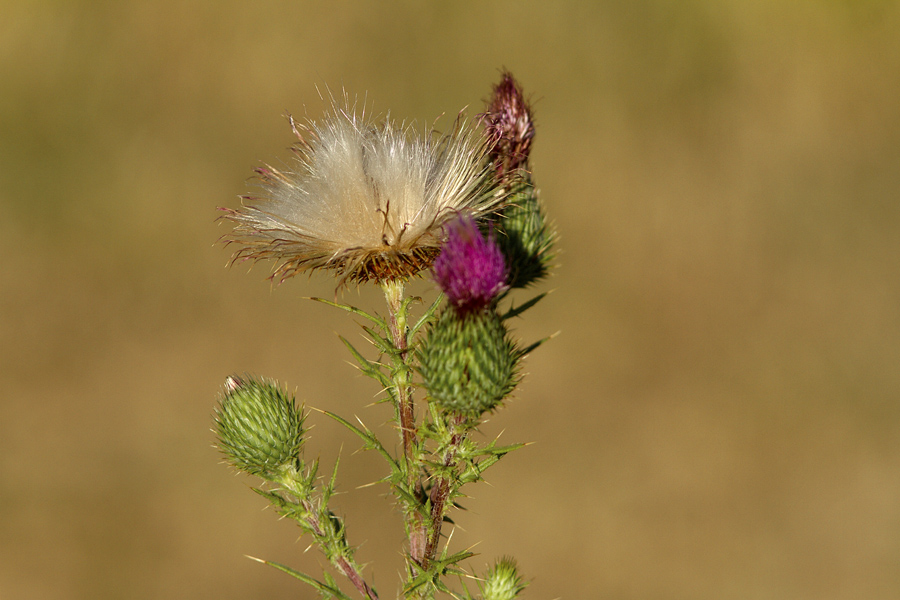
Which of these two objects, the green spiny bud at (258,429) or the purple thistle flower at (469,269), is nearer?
the purple thistle flower at (469,269)

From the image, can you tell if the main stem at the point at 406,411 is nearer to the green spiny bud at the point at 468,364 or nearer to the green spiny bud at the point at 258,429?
the green spiny bud at the point at 468,364

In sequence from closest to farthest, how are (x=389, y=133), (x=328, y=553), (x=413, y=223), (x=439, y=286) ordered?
1. (x=439, y=286)
2. (x=328, y=553)
3. (x=413, y=223)
4. (x=389, y=133)

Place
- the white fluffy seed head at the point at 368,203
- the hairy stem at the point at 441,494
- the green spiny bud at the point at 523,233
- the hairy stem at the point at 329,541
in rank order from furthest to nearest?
the green spiny bud at the point at 523,233 < the white fluffy seed head at the point at 368,203 < the hairy stem at the point at 329,541 < the hairy stem at the point at 441,494

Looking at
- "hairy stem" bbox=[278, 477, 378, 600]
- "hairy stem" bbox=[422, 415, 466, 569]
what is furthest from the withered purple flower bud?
"hairy stem" bbox=[278, 477, 378, 600]

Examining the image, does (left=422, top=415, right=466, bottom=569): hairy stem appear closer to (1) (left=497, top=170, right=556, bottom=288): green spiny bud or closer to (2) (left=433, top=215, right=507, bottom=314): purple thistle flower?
(2) (left=433, top=215, right=507, bottom=314): purple thistle flower

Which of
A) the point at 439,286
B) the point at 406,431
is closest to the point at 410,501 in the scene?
the point at 406,431

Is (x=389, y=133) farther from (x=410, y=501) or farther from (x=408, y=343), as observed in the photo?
(x=410, y=501)

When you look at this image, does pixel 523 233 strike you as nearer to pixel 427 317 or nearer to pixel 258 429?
pixel 427 317

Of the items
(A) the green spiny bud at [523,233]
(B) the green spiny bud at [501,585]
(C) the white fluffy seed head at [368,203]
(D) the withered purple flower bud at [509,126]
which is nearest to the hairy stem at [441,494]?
(B) the green spiny bud at [501,585]
